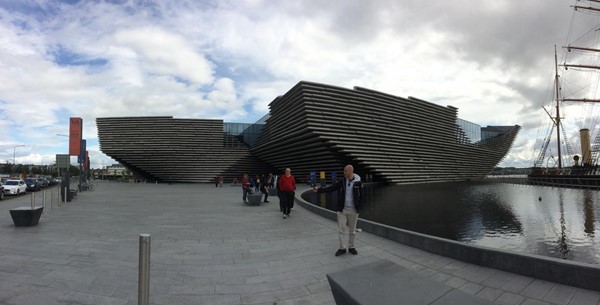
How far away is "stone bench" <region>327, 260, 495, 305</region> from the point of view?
2.61 m

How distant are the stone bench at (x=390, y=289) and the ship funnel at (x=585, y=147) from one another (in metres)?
65.0

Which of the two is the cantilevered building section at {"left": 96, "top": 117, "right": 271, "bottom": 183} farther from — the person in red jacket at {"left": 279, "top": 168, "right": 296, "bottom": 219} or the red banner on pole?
the person in red jacket at {"left": 279, "top": 168, "right": 296, "bottom": 219}

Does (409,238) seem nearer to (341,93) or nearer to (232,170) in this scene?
(341,93)

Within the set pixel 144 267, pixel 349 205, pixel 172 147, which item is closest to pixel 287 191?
pixel 349 205

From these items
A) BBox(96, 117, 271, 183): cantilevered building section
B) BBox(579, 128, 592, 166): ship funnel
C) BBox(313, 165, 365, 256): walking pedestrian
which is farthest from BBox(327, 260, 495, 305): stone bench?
BBox(579, 128, 592, 166): ship funnel

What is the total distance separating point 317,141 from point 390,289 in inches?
1295

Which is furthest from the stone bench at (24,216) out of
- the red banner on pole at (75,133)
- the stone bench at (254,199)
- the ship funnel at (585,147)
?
the ship funnel at (585,147)

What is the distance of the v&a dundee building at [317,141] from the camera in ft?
119

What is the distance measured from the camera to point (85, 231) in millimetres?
8062

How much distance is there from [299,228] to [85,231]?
17.4 feet

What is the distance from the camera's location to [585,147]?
53875 millimetres

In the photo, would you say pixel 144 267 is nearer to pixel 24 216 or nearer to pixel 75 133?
pixel 24 216

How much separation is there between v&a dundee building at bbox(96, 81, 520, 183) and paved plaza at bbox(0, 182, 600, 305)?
89.0ft

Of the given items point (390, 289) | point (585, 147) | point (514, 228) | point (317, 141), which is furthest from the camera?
point (585, 147)
